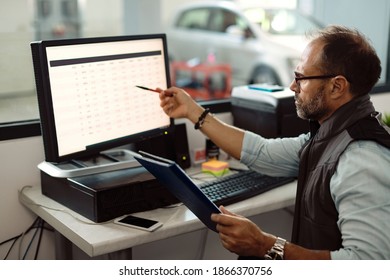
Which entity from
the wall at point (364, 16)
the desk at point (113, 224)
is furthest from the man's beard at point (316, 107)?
the wall at point (364, 16)

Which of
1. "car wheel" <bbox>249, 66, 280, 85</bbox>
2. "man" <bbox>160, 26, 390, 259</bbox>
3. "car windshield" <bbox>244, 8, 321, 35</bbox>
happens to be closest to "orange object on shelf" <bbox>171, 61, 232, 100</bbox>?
"car wheel" <bbox>249, 66, 280, 85</bbox>

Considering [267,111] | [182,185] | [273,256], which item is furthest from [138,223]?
[267,111]

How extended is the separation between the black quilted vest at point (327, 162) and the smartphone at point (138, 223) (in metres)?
0.40

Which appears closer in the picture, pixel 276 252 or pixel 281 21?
pixel 276 252

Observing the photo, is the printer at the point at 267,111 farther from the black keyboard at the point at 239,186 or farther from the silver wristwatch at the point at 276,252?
the silver wristwatch at the point at 276,252

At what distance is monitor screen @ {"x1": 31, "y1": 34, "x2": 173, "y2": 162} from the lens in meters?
1.50

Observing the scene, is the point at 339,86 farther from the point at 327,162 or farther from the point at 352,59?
the point at 327,162

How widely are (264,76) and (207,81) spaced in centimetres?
70

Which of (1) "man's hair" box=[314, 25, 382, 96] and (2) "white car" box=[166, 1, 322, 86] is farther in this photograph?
(2) "white car" box=[166, 1, 322, 86]

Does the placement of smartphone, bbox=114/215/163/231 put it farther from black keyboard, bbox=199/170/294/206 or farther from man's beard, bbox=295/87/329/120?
man's beard, bbox=295/87/329/120

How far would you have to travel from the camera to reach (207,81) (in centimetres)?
606

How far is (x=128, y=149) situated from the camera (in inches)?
79.7

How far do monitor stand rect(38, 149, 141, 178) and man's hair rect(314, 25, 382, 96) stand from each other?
2.32 feet
